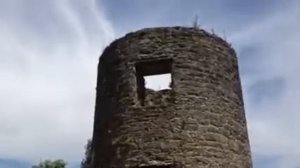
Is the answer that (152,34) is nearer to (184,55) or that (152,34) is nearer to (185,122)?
(184,55)

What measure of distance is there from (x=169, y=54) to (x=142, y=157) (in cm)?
166

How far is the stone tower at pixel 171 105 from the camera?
6371mm

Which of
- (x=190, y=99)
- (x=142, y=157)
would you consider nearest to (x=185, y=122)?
(x=190, y=99)

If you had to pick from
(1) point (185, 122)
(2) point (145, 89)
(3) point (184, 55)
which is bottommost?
(1) point (185, 122)

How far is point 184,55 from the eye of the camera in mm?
6965

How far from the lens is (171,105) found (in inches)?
259

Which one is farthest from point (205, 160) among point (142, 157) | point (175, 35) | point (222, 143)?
point (175, 35)

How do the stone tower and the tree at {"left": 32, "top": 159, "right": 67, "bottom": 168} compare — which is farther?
the tree at {"left": 32, "top": 159, "right": 67, "bottom": 168}

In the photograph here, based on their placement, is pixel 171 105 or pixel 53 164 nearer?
pixel 171 105

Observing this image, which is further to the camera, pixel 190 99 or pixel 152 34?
pixel 152 34

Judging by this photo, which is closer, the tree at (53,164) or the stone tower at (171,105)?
the stone tower at (171,105)

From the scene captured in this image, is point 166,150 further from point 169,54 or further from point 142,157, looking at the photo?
point 169,54

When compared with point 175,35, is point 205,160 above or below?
below

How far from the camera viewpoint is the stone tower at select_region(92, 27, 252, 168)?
637 cm
